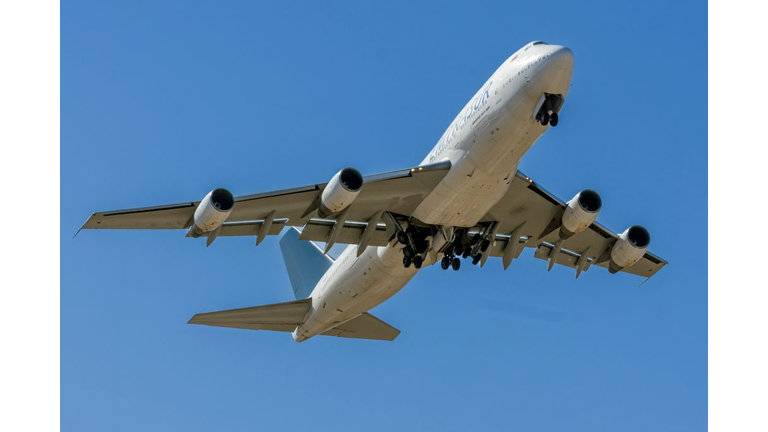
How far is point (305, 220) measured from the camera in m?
33.0

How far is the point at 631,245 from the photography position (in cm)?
3681

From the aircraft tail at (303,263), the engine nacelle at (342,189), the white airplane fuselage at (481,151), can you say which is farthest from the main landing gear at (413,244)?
the aircraft tail at (303,263)

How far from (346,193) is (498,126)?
487 centimetres

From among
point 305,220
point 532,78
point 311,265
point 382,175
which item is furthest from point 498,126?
point 311,265

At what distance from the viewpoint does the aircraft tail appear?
41.8 meters

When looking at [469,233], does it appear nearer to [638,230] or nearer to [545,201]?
[545,201]

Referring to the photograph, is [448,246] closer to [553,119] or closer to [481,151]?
[481,151]

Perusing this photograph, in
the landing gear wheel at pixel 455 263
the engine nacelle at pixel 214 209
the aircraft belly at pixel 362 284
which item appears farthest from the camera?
the landing gear wheel at pixel 455 263

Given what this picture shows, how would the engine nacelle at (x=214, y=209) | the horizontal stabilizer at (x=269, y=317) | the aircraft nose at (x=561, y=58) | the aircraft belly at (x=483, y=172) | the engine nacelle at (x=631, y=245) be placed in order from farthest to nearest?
the horizontal stabilizer at (x=269, y=317) < the engine nacelle at (x=631, y=245) < the engine nacelle at (x=214, y=209) < the aircraft belly at (x=483, y=172) < the aircraft nose at (x=561, y=58)

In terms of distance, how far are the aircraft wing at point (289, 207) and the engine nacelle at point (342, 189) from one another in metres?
0.92

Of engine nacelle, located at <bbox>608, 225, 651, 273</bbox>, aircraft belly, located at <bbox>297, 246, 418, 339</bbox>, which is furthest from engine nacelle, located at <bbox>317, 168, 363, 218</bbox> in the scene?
engine nacelle, located at <bbox>608, 225, 651, 273</bbox>

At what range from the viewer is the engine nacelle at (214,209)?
29.8 meters

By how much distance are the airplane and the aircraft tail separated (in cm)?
7

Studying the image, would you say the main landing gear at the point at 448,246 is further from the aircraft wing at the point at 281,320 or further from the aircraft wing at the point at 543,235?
the aircraft wing at the point at 281,320
